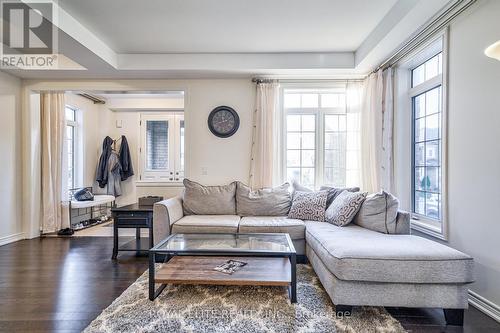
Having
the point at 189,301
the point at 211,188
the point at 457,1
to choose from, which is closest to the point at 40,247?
the point at 211,188

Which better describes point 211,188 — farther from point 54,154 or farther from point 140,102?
point 140,102

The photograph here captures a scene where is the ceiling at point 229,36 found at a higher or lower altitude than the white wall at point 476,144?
higher

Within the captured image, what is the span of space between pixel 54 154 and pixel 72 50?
2085 mm

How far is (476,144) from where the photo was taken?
210 centimetres

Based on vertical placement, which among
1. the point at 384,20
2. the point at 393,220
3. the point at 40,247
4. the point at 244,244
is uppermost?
the point at 384,20

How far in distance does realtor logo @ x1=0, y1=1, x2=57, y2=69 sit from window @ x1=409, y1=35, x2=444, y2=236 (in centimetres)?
376

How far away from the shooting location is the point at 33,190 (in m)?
4.12

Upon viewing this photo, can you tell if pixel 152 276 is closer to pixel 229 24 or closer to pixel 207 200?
pixel 207 200

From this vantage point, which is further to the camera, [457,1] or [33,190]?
[33,190]

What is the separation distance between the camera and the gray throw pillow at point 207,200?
353 centimetres

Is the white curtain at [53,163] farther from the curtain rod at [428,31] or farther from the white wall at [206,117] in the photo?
the curtain rod at [428,31]

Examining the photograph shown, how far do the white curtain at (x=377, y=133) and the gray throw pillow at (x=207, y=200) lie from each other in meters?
1.86

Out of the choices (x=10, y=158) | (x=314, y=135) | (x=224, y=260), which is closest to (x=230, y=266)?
(x=224, y=260)

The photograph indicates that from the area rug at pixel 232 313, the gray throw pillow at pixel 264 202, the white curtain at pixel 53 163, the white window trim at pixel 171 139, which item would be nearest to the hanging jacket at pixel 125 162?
the white window trim at pixel 171 139
